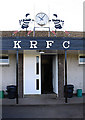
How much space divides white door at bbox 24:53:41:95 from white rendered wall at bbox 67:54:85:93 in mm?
2274

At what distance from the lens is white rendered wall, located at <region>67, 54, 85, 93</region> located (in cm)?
1117

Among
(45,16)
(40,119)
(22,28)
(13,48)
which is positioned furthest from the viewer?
(45,16)

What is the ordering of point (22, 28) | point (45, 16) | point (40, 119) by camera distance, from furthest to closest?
point (45, 16) → point (22, 28) → point (40, 119)

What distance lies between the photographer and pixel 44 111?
730 centimetres

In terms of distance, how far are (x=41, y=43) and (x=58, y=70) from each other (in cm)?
277

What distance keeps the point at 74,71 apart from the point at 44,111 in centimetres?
480

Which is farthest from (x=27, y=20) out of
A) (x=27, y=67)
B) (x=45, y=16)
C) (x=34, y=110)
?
(x=34, y=110)

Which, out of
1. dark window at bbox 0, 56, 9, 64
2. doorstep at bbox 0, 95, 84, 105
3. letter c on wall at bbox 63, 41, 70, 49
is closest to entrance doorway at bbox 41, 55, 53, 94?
doorstep at bbox 0, 95, 84, 105

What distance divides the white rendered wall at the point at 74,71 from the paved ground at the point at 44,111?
9.58ft

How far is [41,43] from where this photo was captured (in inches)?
331

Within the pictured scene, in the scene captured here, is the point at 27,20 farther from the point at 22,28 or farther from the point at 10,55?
the point at 10,55

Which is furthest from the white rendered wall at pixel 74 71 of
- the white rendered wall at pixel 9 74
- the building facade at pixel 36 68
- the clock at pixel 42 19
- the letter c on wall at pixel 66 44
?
the white rendered wall at pixel 9 74

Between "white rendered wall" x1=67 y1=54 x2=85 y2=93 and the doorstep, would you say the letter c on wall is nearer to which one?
"white rendered wall" x1=67 y1=54 x2=85 y2=93

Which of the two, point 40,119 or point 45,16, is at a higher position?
point 45,16
